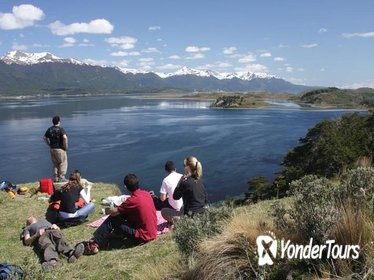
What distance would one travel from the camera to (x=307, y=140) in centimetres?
5150

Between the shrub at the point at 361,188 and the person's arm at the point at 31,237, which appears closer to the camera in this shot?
the shrub at the point at 361,188

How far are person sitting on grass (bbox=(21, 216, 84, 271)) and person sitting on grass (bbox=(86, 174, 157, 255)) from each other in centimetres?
41

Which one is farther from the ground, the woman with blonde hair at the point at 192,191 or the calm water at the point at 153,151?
the woman with blonde hair at the point at 192,191

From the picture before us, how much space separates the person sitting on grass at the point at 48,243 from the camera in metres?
9.14

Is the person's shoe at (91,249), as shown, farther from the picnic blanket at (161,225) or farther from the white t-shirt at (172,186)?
the white t-shirt at (172,186)

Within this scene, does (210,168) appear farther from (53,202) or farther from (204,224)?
(204,224)

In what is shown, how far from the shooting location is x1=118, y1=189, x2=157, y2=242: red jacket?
9500 mm

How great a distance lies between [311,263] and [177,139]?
6414 cm

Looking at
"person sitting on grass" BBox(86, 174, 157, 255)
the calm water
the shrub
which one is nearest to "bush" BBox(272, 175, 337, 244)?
the shrub

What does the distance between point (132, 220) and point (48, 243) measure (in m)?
1.91

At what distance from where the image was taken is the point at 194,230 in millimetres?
6016

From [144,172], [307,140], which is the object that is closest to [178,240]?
[144,172]

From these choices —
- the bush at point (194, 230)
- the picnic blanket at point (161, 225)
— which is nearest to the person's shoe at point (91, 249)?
the picnic blanket at point (161, 225)

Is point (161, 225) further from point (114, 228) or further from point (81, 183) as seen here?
point (81, 183)
